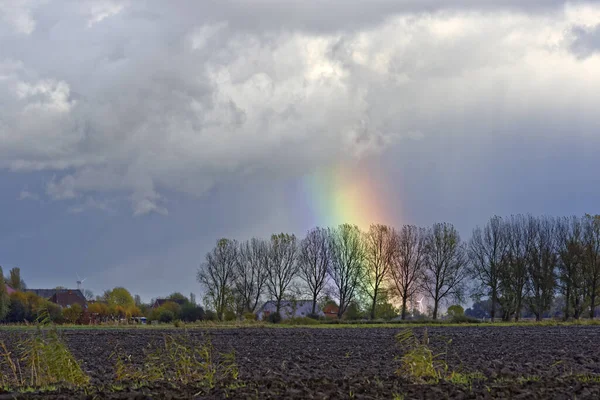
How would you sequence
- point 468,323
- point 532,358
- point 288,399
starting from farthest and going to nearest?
A: 1. point 468,323
2. point 532,358
3. point 288,399

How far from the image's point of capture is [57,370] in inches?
682

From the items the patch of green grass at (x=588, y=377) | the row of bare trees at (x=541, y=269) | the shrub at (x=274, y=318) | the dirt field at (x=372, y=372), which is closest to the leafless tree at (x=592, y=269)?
the row of bare trees at (x=541, y=269)

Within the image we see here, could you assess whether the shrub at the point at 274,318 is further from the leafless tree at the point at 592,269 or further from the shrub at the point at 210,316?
the leafless tree at the point at 592,269

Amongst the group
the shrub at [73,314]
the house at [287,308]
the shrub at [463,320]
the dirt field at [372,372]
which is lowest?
the dirt field at [372,372]

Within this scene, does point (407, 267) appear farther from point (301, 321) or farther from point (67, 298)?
point (67, 298)

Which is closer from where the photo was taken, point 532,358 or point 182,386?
point 182,386

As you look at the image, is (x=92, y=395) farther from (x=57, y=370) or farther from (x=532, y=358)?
(x=532, y=358)

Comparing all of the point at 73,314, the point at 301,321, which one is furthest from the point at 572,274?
the point at 73,314

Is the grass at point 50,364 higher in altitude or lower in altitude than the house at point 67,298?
lower

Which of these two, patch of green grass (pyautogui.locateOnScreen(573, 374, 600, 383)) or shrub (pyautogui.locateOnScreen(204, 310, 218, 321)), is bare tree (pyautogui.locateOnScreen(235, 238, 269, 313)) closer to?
shrub (pyautogui.locateOnScreen(204, 310, 218, 321))

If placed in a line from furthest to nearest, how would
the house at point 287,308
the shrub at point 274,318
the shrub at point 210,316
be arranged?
the house at point 287,308 → the shrub at point 210,316 → the shrub at point 274,318

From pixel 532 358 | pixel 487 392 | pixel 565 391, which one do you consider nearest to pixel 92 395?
pixel 487 392

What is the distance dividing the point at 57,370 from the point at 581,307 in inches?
3280

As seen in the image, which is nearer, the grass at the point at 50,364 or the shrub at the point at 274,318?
the grass at the point at 50,364
